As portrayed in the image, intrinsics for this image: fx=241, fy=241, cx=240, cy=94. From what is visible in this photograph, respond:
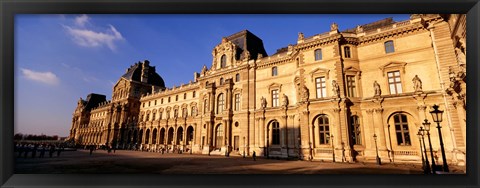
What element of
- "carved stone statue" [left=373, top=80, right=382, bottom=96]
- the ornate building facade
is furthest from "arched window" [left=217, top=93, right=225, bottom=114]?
"carved stone statue" [left=373, top=80, right=382, bottom=96]

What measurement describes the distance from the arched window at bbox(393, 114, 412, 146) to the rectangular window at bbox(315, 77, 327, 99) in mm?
6568

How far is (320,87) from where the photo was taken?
2516 centimetres

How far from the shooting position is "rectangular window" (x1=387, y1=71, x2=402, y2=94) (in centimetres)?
2216

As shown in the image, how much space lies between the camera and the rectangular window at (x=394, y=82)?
22163 mm

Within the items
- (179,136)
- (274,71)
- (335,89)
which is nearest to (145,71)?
(179,136)

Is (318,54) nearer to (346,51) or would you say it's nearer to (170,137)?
(346,51)

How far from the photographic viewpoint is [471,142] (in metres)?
10.0

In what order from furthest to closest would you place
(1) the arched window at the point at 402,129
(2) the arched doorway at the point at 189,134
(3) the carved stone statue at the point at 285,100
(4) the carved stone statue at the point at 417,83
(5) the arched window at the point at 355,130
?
(2) the arched doorway at the point at 189,134 < (3) the carved stone statue at the point at 285,100 < (5) the arched window at the point at 355,130 < (1) the arched window at the point at 402,129 < (4) the carved stone statue at the point at 417,83

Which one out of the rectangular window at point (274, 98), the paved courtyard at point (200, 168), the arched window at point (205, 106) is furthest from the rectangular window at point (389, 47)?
the arched window at point (205, 106)

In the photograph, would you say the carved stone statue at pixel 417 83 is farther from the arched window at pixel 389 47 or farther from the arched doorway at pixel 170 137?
the arched doorway at pixel 170 137

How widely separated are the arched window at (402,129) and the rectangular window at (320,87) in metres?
6.57
